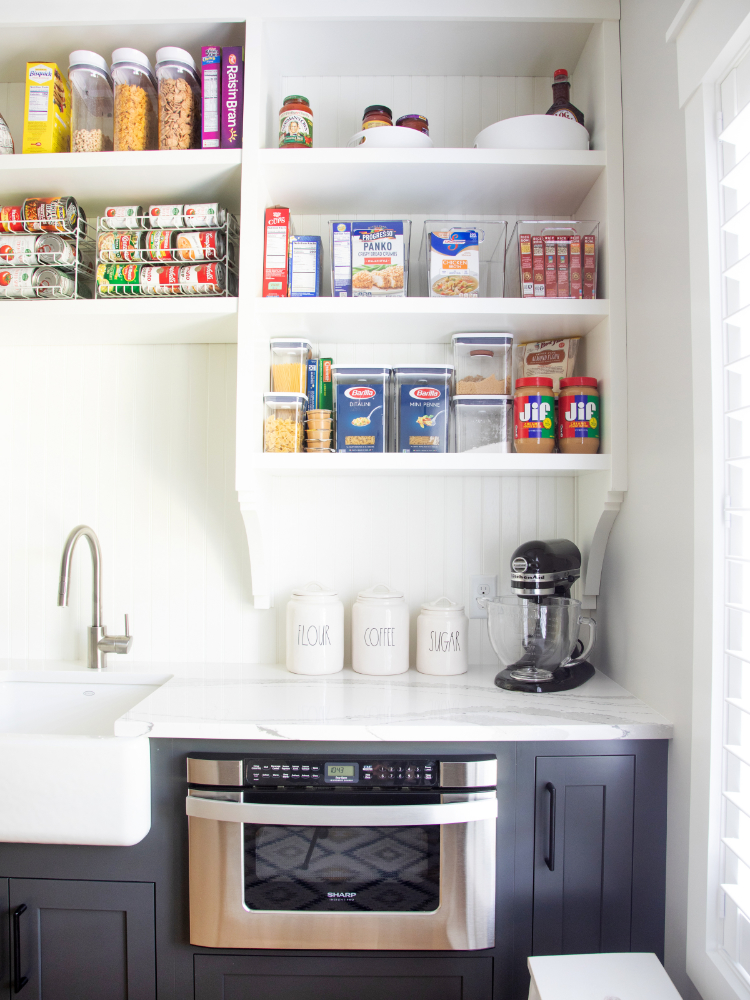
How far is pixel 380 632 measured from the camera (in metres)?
1.63

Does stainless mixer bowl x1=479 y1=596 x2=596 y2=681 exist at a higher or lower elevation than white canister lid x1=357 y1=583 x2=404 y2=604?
lower

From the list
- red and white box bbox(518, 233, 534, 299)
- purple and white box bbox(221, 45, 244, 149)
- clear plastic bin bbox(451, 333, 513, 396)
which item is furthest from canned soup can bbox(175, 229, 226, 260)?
red and white box bbox(518, 233, 534, 299)

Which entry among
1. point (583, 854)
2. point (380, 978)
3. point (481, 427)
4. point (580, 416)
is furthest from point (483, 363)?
point (380, 978)

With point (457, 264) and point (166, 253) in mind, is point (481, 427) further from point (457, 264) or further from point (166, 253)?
point (166, 253)

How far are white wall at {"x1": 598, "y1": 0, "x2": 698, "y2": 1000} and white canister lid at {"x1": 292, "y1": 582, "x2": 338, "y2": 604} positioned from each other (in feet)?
2.39

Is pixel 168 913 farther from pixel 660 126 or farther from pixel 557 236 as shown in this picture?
pixel 660 126

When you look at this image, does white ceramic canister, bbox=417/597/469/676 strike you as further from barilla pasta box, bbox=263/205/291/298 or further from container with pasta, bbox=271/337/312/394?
barilla pasta box, bbox=263/205/291/298

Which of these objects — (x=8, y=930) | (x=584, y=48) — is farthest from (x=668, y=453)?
(x=8, y=930)

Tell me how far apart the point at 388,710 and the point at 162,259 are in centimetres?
122

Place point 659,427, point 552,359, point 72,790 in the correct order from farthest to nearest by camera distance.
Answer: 1. point 552,359
2. point 659,427
3. point 72,790

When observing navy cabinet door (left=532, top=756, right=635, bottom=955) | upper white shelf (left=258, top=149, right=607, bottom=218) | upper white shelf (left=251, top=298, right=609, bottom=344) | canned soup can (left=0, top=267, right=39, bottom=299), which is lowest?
navy cabinet door (left=532, top=756, right=635, bottom=955)

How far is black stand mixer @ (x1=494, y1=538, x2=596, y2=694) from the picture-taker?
1.47 meters

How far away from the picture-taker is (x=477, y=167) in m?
1.55

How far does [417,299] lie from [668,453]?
2.21 ft
